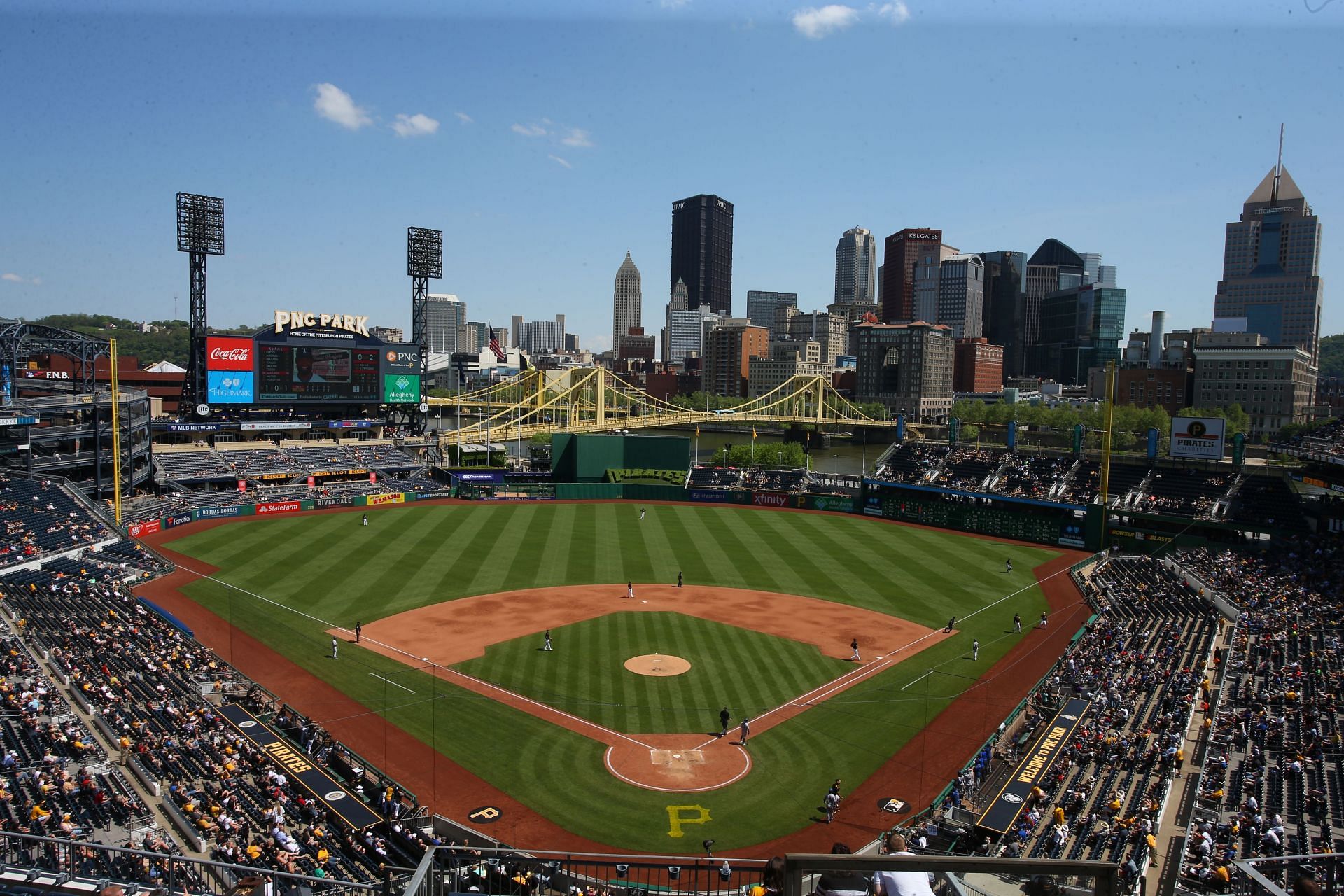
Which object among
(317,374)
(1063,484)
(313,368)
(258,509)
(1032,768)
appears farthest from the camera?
(317,374)

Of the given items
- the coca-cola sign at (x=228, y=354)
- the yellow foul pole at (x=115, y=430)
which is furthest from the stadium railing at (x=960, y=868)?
the coca-cola sign at (x=228, y=354)

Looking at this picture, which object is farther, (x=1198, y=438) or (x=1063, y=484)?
(x=1063, y=484)

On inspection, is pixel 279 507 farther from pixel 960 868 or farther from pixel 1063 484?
pixel 960 868

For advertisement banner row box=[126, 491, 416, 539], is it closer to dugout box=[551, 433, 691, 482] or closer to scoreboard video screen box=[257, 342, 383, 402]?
dugout box=[551, 433, 691, 482]

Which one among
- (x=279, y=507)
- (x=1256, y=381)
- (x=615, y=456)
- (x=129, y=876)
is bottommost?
(x=279, y=507)

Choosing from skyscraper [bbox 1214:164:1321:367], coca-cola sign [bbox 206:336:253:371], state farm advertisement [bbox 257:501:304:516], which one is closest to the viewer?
state farm advertisement [bbox 257:501:304:516]

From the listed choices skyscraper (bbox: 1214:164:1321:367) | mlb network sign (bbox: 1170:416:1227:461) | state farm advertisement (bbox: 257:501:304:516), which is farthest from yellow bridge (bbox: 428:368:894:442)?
skyscraper (bbox: 1214:164:1321:367)

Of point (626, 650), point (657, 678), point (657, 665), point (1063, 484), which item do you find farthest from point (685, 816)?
point (1063, 484)

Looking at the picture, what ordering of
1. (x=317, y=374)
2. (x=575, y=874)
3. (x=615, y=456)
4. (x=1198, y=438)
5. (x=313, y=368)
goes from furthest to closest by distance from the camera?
(x=317, y=374) → (x=313, y=368) → (x=615, y=456) → (x=1198, y=438) → (x=575, y=874)
